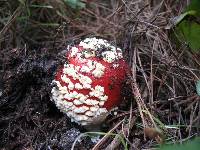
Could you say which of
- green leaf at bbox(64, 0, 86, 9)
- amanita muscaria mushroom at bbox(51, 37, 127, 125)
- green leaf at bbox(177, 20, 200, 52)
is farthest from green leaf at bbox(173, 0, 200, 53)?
green leaf at bbox(64, 0, 86, 9)

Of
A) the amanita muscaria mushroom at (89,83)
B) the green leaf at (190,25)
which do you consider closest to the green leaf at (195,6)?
the green leaf at (190,25)

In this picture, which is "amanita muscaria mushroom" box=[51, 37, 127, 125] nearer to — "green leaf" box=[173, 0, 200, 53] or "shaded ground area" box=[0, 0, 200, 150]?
"shaded ground area" box=[0, 0, 200, 150]

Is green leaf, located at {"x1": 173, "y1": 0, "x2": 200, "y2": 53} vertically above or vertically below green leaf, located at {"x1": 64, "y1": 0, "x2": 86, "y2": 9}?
below

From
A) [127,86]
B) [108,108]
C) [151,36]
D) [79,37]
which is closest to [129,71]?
[127,86]

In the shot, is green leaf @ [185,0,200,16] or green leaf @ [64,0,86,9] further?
green leaf @ [64,0,86,9]

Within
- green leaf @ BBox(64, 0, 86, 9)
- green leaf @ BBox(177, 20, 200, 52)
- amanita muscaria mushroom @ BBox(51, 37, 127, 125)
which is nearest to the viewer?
amanita muscaria mushroom @ BBox(51, 37, 127, 125)

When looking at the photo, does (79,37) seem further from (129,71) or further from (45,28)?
(129,71)

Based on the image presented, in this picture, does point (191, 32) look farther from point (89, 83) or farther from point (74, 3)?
point (74, 3)

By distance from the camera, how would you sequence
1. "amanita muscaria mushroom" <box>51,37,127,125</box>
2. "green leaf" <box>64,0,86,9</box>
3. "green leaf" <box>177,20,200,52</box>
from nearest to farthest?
"amanita muscaria mushroom" <box>51,37,127,125</box>
"green leaf" <box>177,20,200,52</box>
"green leaf" <box>64,0,86,9</box>
